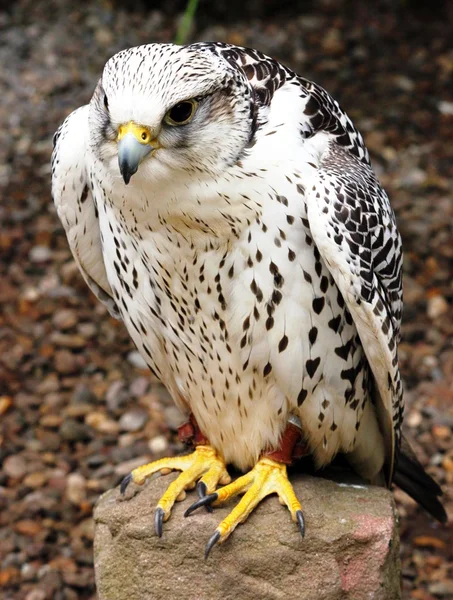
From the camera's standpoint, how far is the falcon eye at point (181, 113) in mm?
2824

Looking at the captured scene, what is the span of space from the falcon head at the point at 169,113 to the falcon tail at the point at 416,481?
63.4 inches

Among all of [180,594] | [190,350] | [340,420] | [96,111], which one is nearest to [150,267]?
[190,350]

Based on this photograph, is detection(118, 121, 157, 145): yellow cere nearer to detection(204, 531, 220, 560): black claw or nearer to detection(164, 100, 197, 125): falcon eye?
detection(164, 100, 197, 125): falcon eye

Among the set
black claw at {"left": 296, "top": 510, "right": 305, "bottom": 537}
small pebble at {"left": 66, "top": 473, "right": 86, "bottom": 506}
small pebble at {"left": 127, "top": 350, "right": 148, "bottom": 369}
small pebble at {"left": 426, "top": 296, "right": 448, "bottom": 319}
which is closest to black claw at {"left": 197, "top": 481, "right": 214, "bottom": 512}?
black claw at {"left": 296, "top": 510, "right": 305, "bottom": 537}

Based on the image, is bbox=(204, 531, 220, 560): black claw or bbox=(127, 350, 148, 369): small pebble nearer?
bbox=(204, 531, 220, 560): black claw

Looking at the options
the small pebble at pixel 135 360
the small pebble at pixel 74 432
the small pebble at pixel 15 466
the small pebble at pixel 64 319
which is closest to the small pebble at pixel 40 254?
the small pebble at pixel 64 319

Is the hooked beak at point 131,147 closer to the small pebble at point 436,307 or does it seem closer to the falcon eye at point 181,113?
the falcon eye at point 181,113

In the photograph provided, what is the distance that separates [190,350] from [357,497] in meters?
0.80

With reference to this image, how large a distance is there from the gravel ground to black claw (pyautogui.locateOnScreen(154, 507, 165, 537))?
1.26 m

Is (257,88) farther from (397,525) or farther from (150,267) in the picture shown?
(397,525)

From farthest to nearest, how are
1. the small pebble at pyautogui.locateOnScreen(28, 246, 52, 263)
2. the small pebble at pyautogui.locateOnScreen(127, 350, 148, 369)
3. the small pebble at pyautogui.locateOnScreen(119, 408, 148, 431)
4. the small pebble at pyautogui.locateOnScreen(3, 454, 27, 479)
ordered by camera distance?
1. the small pebble at pyautogui.locateOnScreen(28, 246, 52, 263)
2. the small pebble at pyautogui.locateOnScreen(127, 350, 148, 369)
3. the small pebble at pyautogui.locateOnScreen(119, 408, 148, 431)
4. the small pebble at pyautogui.locateOnScreen(3, 454, 27, 479)

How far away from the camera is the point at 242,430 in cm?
357

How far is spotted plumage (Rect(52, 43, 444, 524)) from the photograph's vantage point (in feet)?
9.52

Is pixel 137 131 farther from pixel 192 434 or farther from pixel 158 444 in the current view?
pixel 158 444
